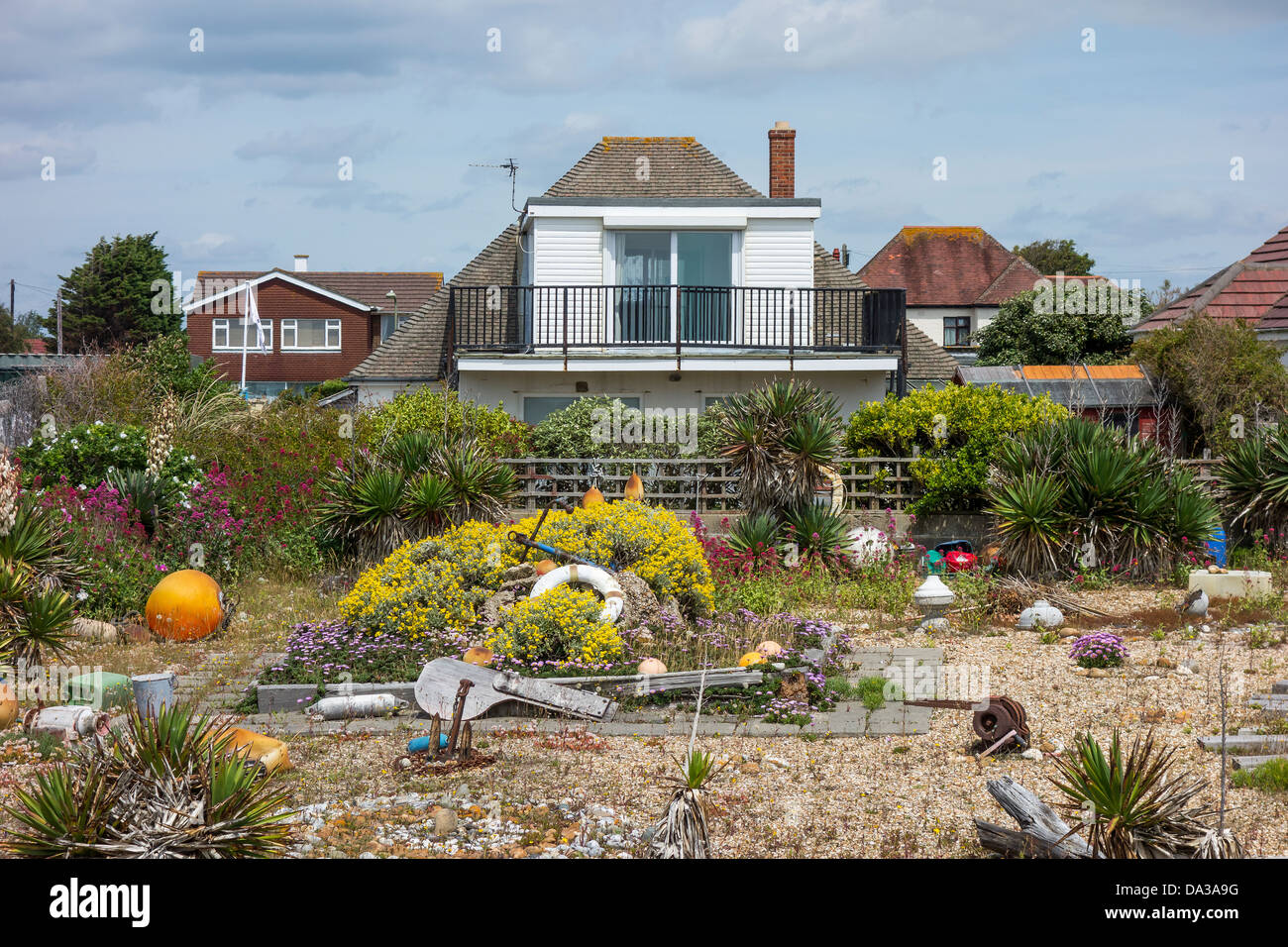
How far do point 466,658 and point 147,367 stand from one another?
15.8 m

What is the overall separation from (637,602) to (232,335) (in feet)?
157

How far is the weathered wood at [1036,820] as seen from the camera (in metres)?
5.33

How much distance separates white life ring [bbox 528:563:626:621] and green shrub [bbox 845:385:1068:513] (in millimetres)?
6660

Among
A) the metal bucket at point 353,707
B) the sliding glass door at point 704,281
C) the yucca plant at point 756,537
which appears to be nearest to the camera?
the metal bucket at point 353,707

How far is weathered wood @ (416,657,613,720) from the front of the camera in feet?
26.7

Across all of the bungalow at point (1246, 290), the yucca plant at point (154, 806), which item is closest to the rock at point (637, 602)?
the yucca plant at point (154, 806)

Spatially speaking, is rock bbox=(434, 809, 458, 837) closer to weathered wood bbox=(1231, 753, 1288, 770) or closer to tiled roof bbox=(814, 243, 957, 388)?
weathered wood bbox=(1231, 753, 1288, 770)

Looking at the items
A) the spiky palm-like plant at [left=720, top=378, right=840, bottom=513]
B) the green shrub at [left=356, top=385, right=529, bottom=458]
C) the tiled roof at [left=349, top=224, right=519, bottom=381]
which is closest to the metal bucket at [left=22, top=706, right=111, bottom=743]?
the green shrub at [left=356, top=385, right=529, bottom=458]

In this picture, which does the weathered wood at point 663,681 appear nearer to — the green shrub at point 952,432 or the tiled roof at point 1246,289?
the green shrub at point 952,432

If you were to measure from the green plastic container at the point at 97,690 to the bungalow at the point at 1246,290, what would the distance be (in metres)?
22.9

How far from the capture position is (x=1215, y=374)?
23.0 metres

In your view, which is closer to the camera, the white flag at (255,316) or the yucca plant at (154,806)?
the yucca plant at (154,806)
